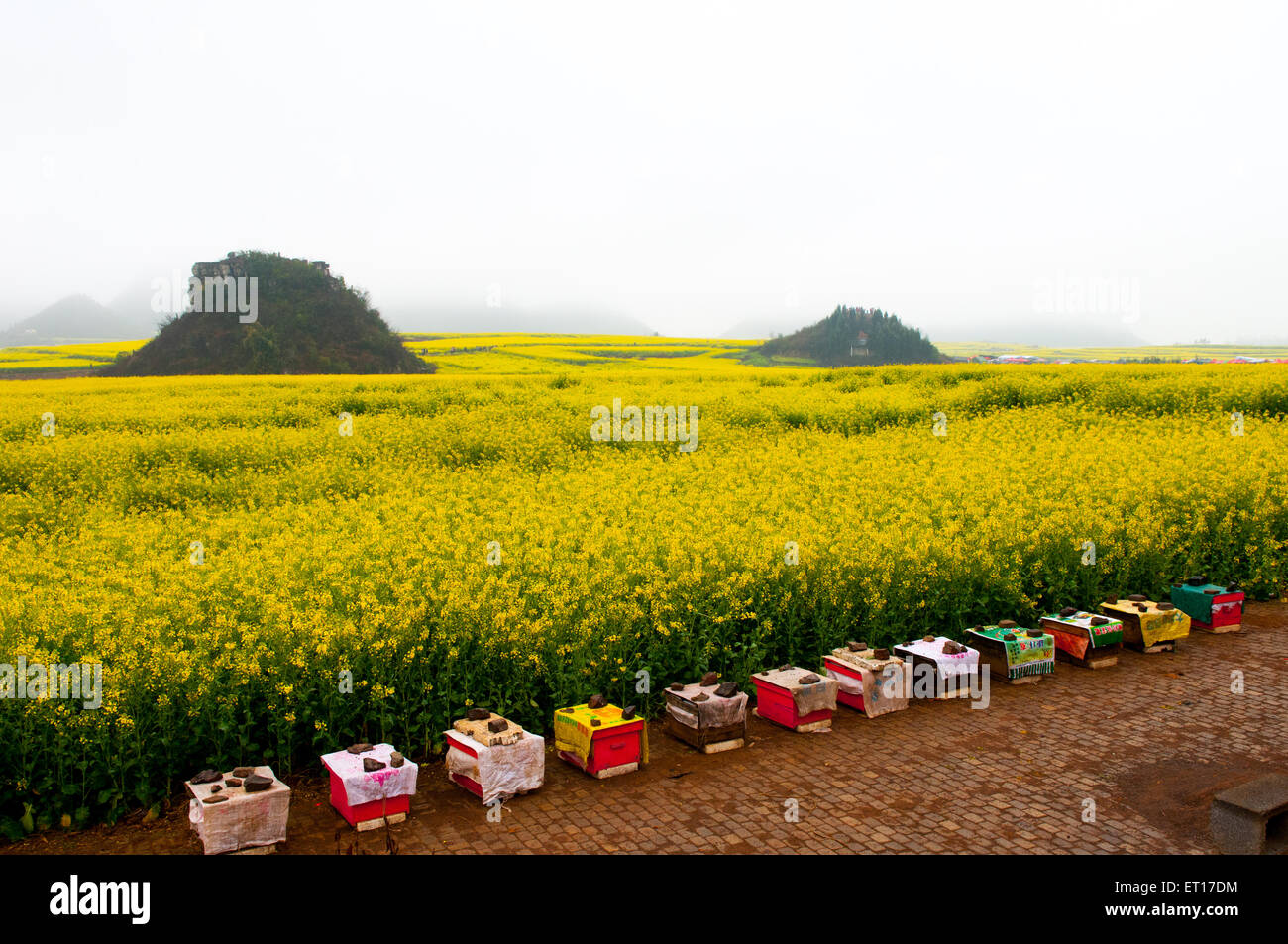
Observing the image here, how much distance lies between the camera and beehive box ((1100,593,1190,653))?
30.9ft

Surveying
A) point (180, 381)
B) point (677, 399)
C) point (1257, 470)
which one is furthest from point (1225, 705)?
point (180, 381)

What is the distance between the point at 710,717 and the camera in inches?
278

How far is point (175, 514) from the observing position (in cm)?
1266

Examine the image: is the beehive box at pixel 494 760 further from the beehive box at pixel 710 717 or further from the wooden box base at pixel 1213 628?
the wooden box base at pixel 1213 628

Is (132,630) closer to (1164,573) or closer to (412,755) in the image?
(412,755)

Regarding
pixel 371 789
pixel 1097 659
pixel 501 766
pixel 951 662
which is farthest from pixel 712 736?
pixel 1097 659

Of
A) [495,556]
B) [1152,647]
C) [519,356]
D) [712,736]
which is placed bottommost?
[712,736]

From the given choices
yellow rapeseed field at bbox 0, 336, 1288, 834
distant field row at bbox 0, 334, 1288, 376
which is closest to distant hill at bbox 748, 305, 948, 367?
distant field row at bbox 0, 334, 1288, 376

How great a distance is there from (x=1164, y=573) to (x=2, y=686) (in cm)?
1212

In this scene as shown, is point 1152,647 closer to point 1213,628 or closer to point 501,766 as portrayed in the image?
point 1213,628

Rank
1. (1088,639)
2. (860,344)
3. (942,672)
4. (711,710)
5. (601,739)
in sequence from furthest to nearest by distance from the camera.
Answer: (860,344)
(1088,639)
(942,672)
(711,710)
(601,739)

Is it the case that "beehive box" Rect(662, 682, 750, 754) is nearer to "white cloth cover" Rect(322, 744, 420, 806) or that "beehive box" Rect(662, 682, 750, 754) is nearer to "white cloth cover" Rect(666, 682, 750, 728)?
"white cloth cover" Rect(666, 682, 750, 728)

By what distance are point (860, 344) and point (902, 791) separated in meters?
71.2

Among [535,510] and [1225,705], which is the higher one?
[535,510]
